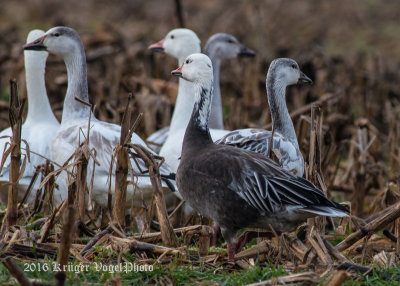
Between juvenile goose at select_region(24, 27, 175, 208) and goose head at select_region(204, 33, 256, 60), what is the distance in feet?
6.58

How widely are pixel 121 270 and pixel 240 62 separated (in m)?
8.41

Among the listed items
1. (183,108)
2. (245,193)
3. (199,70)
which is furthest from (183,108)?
(245,193)

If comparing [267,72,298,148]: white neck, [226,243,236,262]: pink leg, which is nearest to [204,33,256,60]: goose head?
[267,72,298,148]: white neck

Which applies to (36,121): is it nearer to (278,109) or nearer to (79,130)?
(79,130)

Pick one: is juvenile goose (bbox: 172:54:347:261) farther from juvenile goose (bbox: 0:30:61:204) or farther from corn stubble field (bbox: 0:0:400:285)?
juvenile goose (bbox: 0:30:61:204)

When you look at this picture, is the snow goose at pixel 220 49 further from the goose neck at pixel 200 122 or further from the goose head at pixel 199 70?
the goose neck at pixel 200 122

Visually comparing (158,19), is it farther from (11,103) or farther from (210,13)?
(11,103)

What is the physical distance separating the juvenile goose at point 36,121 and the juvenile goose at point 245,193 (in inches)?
81.3

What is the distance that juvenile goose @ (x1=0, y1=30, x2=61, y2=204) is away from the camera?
636cm

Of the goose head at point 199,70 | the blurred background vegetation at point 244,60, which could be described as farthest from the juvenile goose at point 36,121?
the goose head at point 199,70

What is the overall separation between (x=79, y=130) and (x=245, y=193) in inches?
74.6

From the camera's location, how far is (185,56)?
7559 mm

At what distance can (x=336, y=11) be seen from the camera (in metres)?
20.0

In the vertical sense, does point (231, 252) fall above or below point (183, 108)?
below
